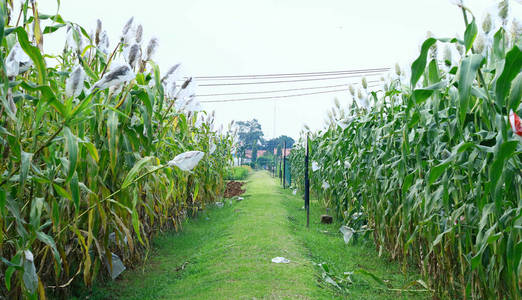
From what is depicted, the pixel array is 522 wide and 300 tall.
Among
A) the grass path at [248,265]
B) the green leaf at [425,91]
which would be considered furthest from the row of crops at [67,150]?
the green leaf at [425,91]

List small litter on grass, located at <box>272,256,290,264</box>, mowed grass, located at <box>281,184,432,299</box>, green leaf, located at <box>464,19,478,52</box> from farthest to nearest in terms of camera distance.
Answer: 1. small litter on grass, located at <box>272,256,290,264</box>
2. mowed grass, located at <box>281,184,432,299</box>
3. green leaf, located at <box>464,19,478,52</box>

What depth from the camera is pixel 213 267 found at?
3.21 metres

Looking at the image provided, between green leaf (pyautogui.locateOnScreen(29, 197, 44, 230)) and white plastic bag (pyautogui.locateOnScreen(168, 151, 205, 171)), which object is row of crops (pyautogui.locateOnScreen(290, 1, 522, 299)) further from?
green leaf (pyautogui.locateOnScreen(29, 197, 44, 230))

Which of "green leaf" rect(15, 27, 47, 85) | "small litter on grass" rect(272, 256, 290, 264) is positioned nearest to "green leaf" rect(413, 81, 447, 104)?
"green leaf" rect(15, 27, 47, 85)

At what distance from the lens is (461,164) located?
192cm

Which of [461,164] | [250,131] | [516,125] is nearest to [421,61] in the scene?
[516,125]

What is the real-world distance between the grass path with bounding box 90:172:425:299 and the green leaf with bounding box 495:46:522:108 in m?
1.74

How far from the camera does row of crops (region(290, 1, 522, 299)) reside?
1.31m

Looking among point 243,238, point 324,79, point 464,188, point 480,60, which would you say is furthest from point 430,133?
point 324,79

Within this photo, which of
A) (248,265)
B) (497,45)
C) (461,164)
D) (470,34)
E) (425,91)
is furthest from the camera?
(248,265)

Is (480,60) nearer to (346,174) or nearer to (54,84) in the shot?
(54,84)

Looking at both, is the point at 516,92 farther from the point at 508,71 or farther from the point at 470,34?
the point at 470,34

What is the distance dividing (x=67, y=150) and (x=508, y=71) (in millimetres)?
1400

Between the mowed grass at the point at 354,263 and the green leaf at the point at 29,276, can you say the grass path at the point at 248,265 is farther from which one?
the green leaf at the point at 29,276
